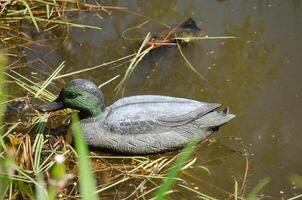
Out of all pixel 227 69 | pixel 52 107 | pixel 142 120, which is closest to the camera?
pixel 142 120

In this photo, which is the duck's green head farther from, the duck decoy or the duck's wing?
the duck's wing

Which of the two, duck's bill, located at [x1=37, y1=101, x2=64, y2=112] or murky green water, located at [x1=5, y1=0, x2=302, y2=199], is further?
duck's bill, located at [x1=37, y1=101, x2=64, y2=112]

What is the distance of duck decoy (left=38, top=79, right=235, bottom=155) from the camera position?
3381mm

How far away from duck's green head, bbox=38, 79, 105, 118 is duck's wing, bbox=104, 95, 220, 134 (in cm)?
10

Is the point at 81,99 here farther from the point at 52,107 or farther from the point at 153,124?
the point at 153,124

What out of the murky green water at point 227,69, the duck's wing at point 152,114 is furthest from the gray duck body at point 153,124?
the murky green water at point 227,69

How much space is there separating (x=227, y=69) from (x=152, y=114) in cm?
93

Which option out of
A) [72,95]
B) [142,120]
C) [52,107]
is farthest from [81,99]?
[142,120]

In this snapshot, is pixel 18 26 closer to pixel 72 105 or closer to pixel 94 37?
pixel 94 37

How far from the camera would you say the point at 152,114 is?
11.1 ft

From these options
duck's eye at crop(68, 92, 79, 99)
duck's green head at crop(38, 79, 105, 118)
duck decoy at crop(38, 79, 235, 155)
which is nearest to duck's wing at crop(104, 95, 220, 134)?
duck decoy at crop(38, 79, 235, 155)

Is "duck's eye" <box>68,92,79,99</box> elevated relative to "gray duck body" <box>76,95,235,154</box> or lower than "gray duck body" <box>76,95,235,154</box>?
elevated

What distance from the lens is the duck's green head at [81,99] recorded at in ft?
11.3

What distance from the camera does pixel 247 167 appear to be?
3.35m
